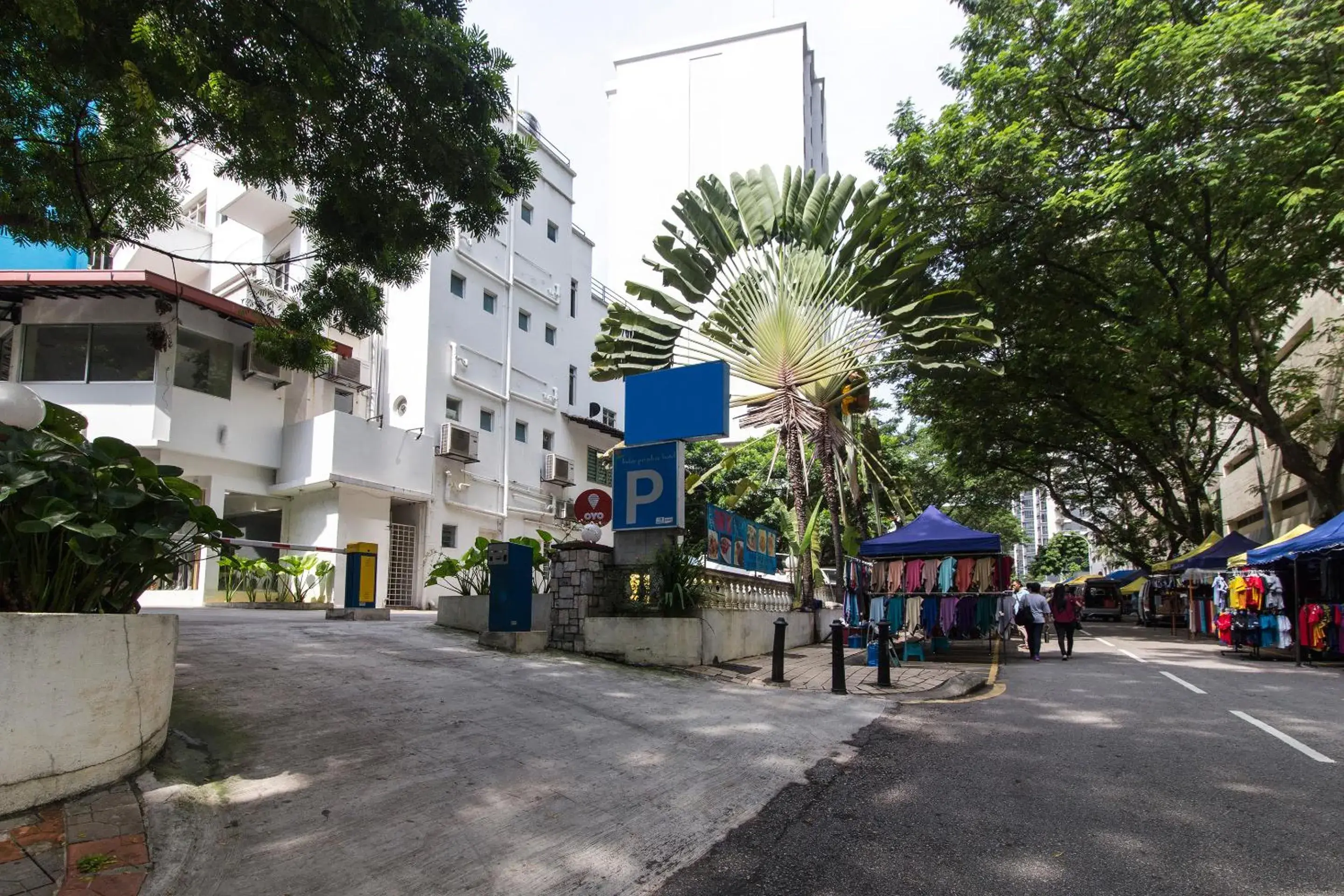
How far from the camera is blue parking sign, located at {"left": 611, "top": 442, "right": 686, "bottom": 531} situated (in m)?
11.1

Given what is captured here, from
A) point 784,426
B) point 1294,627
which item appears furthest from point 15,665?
point 1294,627

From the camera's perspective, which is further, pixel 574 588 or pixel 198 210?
pixel 198 210

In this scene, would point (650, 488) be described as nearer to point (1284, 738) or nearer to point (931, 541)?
point (931, 541)

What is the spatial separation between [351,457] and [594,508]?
33.4ft

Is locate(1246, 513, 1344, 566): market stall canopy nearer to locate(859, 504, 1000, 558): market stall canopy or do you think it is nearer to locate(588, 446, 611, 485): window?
locate(859, 504, 1000, 558): market stall canopy

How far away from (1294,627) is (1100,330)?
7203 mm

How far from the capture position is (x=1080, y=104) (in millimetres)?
14820

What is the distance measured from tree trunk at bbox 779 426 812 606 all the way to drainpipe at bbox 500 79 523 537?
11394mm

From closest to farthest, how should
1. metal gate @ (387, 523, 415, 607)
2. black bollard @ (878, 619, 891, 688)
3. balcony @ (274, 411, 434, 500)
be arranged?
black bollard @ (878, 619, 891, 688) < balcony @ (274, 411, 434, 500) < metal gate @ (387, 523, 415, 607)

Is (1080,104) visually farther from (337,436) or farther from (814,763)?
(337,436)

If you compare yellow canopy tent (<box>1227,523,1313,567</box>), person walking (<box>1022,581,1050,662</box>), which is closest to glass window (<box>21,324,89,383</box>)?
person walking (<box>1022,581,1050,662</box>)

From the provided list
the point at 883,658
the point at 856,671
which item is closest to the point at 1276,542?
the point at 856,671

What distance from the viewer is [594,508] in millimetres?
12617

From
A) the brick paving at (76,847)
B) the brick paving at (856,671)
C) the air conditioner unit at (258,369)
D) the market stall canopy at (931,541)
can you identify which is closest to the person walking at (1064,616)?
the brick paving at (856,671)
